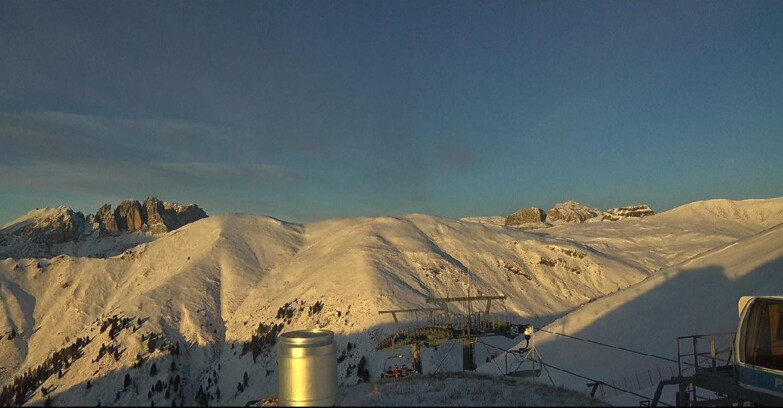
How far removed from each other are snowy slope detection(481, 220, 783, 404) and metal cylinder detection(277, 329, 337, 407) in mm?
20528

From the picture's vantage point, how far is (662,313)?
33438mm

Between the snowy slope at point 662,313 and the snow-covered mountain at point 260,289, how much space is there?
540cm

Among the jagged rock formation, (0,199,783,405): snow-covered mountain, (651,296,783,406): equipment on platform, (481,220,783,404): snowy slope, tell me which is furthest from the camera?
the jagged rock formation

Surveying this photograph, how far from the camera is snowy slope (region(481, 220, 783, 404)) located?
96.6 feet

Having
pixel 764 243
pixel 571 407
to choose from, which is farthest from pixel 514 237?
pixel 571 407

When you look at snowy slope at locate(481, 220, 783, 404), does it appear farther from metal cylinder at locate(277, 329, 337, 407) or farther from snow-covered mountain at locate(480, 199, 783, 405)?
metal cylinder at locate(277, 329, 337, 407)

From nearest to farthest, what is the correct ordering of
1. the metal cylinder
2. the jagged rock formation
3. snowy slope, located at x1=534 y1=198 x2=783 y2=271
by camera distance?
the metal cylinder → snowy slope, located at x1=534 y1=198 x2=783 y2=271 → the jagged rock formation

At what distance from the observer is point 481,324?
107 feet

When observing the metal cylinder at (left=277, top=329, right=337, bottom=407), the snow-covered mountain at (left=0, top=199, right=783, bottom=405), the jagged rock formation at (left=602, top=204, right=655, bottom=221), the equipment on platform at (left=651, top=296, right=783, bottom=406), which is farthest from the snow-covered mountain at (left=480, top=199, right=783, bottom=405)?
the jagged rock formation at (left=602, top=204, right=655, bottom=221)

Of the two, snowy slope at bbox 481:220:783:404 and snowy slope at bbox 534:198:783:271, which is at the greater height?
snowy slope at bbox 534:198:783:271

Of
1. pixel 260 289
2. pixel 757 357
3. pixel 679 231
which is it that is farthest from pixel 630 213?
pixel 757 357

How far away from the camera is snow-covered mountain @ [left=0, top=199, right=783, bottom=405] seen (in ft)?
193

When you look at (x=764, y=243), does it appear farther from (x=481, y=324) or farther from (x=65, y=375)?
(x=65, y=375)

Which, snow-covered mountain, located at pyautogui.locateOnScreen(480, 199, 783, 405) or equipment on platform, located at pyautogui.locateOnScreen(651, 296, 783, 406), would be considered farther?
snow-covered mountain, located at pyautogui.locateOnScreen(480, 199, 783, 405)
